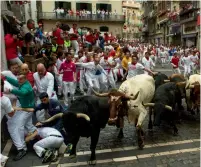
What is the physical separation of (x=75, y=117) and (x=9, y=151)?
221 cm

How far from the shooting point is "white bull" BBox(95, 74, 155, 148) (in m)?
6.02

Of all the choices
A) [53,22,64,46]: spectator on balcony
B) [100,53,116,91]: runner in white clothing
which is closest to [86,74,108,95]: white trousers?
[100,53,116,91]: runner in white clothing

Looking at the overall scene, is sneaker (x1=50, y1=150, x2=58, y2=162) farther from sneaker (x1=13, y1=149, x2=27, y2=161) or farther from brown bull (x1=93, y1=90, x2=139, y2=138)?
brown bull (x1=93, y1=90, x2=139, y2=138)

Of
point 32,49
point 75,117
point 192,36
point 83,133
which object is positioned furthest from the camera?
point 192,36

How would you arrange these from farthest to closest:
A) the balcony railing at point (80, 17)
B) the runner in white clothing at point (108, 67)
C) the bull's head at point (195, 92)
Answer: the balcony railing at point (80, 17), the runner in white clothing at point (108, 67), the bull's head at point (195, 92)

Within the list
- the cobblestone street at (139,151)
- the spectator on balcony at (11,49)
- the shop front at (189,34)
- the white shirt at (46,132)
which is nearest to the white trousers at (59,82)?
the spectator on balcony at (11,49)

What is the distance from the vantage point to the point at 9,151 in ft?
21.3

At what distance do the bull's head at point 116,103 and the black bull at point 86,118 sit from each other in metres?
0.23

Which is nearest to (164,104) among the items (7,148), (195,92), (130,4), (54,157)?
(195,92)

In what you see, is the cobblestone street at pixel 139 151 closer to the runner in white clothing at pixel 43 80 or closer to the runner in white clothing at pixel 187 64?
the runner in white clothing at pixel 43 80

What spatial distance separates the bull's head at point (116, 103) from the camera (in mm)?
5813

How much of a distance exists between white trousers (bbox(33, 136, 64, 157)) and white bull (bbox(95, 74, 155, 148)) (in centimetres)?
131

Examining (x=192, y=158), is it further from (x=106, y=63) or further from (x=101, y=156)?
(x=106, y=63)

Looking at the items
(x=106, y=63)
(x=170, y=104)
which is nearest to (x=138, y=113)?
(x=170, y=104)
